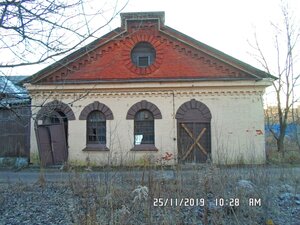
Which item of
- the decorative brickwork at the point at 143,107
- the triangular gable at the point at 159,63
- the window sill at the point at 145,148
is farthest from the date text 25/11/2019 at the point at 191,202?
the triangular gable at the point at 159,63

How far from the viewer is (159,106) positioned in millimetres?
15859

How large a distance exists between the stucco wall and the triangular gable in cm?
73

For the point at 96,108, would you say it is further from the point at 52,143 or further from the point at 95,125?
the point at 52,143

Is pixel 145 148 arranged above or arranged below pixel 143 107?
below

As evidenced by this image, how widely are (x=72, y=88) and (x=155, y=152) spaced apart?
5807mm

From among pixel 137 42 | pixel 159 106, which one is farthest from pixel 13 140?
pixel 137 42

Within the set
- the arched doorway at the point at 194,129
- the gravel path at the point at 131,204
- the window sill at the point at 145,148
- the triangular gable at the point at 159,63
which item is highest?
the triangular gable at the point at 159,63

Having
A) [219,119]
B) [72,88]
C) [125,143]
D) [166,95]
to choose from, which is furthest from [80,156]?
[219,119]

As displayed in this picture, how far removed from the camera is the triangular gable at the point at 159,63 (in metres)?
15.8

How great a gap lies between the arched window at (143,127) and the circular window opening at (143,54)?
292 cm

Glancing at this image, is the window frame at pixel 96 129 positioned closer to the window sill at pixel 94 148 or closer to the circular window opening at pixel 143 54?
the window sill at pixel 94 148

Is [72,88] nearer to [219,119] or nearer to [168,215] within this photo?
[219,119]

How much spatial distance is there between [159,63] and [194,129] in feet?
13.7

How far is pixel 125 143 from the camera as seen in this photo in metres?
15.8
